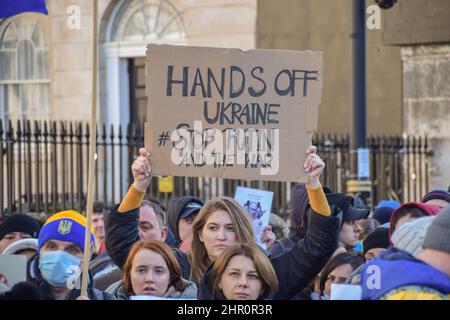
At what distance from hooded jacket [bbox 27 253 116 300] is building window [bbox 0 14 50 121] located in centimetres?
1428

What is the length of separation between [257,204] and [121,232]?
3.37m

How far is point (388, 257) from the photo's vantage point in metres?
4.74

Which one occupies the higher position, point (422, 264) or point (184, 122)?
point (184, 122)

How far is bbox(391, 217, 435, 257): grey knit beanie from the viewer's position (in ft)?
16.9

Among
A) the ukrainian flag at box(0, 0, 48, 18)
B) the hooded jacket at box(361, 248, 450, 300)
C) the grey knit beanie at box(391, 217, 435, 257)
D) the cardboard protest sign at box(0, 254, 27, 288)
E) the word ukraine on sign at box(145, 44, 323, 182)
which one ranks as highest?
the ukrainian flag at box(0, 0, 48, 18)

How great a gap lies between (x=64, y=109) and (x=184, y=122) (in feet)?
46.4

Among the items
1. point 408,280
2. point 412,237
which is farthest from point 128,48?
point 408,280

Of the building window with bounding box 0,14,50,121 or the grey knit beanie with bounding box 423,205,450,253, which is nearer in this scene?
the grey knit beanie with bounding box 423,205,450,253

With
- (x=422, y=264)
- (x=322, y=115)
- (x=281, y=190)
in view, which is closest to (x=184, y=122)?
(x=422, y=264)

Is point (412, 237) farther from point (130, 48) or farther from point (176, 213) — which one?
point (130, 48)

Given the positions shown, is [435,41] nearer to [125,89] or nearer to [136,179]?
[125,89]

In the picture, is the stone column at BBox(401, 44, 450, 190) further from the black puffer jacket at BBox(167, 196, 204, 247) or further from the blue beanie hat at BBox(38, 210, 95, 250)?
the blue beanie hat at BBox(38, 210, 95, 250)

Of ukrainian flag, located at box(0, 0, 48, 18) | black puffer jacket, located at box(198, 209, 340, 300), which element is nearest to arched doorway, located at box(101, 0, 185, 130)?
ukrainian flag, located at box(0, 0, 48, 18)

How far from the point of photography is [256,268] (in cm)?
639
